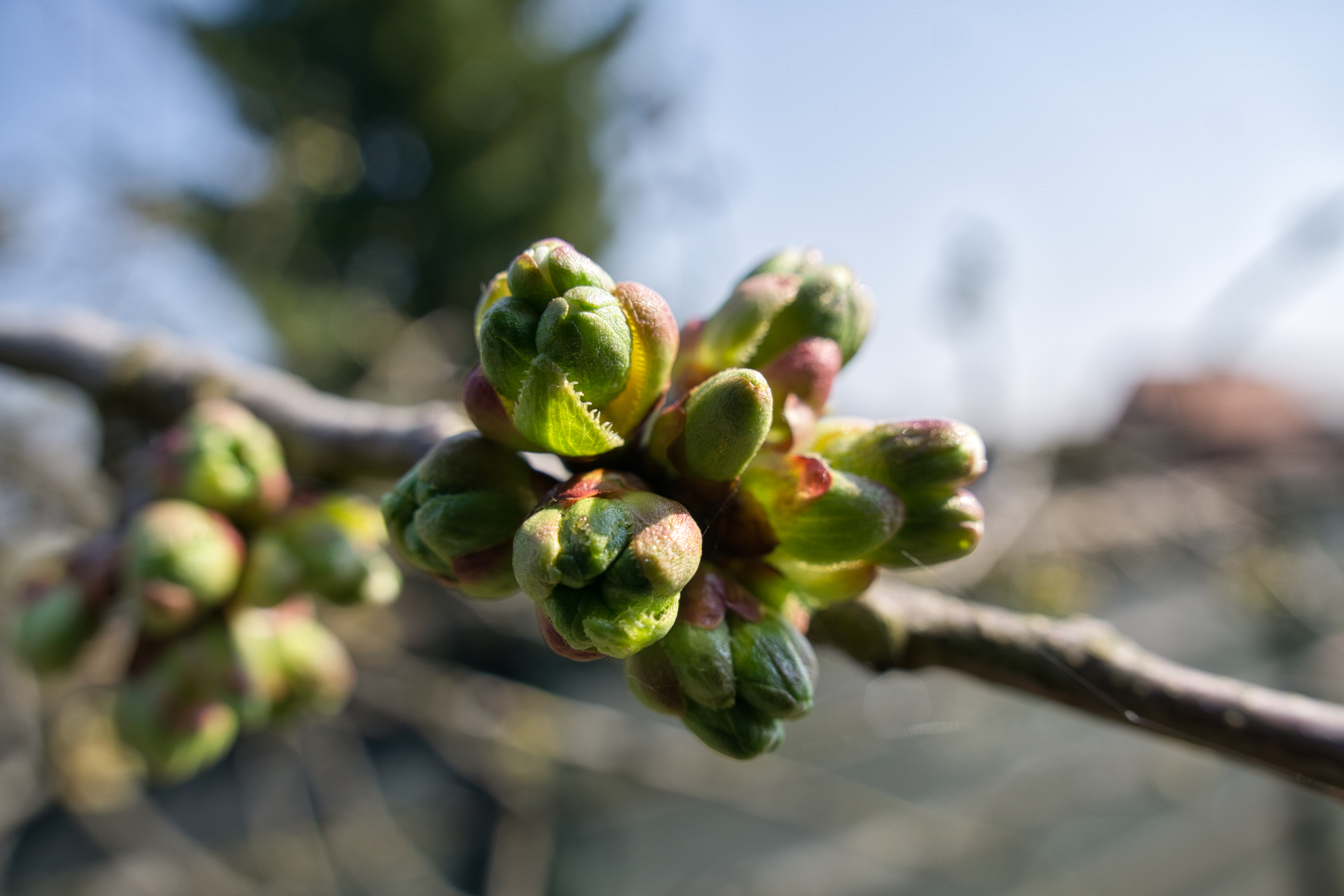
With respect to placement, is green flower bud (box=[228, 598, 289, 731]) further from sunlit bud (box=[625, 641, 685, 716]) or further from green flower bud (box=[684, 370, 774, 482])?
green flower bud (box=[684, 370, 774, 482])

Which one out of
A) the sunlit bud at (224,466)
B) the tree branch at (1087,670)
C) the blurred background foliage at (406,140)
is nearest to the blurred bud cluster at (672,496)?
the tree branch at (1087,670)

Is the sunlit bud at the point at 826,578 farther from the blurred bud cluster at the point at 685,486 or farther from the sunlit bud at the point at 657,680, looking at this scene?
the sunlit bud at the point at 657,680

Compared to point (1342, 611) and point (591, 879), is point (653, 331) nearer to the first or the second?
point (591, 879)

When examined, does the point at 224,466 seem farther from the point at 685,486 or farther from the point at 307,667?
the point at 685,486

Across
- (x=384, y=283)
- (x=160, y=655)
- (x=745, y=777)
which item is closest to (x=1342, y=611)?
(x=745, y=777)

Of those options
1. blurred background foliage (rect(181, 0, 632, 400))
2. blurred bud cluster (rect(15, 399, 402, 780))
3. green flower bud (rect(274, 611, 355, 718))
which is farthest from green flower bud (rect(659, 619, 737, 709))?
blurred background foliage (rect(181, 0, 632, 400))
